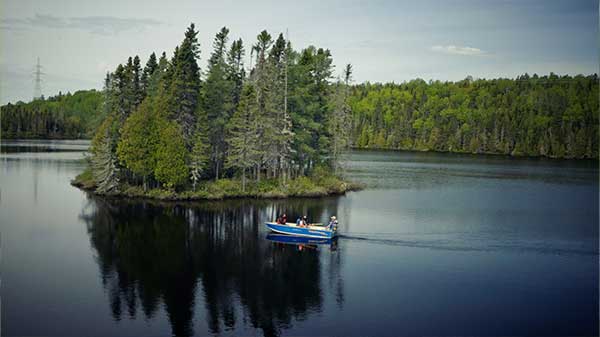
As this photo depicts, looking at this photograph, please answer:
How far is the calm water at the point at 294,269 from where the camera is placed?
2562 cm

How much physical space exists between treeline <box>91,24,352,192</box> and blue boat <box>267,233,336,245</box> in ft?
62.5

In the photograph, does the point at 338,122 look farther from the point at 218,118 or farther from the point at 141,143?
the point at 141,143

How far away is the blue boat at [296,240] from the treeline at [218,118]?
19048mm

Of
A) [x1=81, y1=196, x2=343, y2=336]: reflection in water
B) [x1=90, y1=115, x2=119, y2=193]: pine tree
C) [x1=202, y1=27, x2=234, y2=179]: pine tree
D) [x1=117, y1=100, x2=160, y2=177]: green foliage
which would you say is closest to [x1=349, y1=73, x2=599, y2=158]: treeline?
[x1=202, y1=27, x2=234, y2=179]: pine tree

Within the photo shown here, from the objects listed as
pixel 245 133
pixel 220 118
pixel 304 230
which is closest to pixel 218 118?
pixel 220 118

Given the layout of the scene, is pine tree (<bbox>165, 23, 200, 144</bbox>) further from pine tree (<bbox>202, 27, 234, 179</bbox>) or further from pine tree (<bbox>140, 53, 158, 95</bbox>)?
pine tree (<bbox>140, 53, 158, 95</bbox>)

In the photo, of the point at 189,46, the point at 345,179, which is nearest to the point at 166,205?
the point at 189,46

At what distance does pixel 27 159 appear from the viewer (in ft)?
308

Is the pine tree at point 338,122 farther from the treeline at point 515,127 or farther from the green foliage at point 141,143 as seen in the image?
the treeline at point 515,127

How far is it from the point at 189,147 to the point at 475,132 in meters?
140

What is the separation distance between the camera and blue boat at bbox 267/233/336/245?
136ft

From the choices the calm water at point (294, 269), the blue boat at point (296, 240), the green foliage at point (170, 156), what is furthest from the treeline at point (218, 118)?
the blue boat at point (296, 240)

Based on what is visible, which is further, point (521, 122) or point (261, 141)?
point (521, 122)

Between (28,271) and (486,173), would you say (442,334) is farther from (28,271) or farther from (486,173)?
(486,173)
